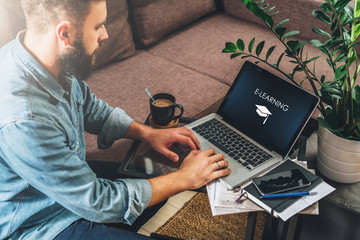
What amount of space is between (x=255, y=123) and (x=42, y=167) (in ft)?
2.07

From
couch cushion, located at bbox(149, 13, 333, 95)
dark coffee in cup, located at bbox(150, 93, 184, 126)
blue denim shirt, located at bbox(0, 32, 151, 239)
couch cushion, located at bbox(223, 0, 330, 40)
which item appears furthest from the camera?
couch cushion, located at bbox(223, 0, 330, 40)

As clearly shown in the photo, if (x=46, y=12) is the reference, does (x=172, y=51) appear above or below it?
below

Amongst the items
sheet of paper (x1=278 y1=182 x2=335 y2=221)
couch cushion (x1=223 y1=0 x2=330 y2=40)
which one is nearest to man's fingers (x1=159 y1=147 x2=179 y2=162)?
sheet of paper (x1=278 y1=182 x2=335 y2=221)

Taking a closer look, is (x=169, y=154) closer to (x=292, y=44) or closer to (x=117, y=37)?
(x=292, y=44)

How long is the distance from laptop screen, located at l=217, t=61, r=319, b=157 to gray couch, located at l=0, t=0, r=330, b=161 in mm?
376

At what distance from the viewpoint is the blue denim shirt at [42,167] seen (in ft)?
2.38

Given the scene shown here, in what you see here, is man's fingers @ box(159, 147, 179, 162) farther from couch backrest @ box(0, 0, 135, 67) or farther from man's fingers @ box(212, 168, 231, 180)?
couch backrest @ box(0, 0, 135, 67)

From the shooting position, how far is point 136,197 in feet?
2.87

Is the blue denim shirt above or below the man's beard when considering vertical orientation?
below

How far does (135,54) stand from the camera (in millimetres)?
1803

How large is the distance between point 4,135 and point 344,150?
2.78 ft

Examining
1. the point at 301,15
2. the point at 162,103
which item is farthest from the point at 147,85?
the point at 301,15

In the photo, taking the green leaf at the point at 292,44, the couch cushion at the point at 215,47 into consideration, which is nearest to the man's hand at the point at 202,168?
the green leaf at the point at 292,44

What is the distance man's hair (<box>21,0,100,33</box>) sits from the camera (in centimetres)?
77
